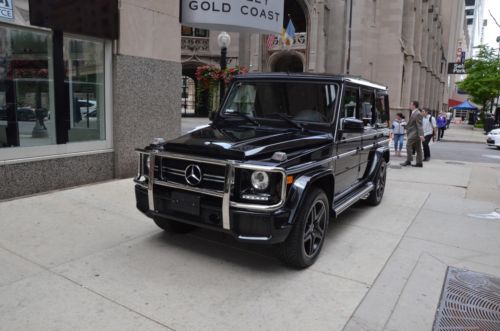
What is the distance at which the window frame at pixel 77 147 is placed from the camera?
6.60m

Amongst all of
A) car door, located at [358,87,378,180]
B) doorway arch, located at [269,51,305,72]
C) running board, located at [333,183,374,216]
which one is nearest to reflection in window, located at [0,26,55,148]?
running board, located at [333,183,374,216]

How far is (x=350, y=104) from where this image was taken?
566 cm

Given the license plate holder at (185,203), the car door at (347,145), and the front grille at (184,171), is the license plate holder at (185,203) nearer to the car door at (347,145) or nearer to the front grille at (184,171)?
the front grille at (184,171)

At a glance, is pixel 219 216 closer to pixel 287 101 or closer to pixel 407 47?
pixel 287 101

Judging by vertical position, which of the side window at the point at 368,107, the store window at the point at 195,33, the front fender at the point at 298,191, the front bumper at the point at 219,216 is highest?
the store window at the point at 195,33

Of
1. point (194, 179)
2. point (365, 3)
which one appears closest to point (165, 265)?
point (194, 179)

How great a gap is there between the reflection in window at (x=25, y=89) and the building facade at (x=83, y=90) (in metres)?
0.01

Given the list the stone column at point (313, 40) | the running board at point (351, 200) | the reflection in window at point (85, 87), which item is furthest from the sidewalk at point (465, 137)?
the reflection in window at point (85, 87)

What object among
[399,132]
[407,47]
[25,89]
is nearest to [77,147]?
[25,89]

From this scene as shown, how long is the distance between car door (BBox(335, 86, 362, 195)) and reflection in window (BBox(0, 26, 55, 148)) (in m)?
4.86

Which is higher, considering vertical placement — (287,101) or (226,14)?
(226,14)

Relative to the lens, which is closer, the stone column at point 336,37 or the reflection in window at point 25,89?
the reflection in window at point 25,89

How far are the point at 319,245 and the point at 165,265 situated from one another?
1.67 metres

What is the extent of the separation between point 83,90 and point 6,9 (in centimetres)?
186
